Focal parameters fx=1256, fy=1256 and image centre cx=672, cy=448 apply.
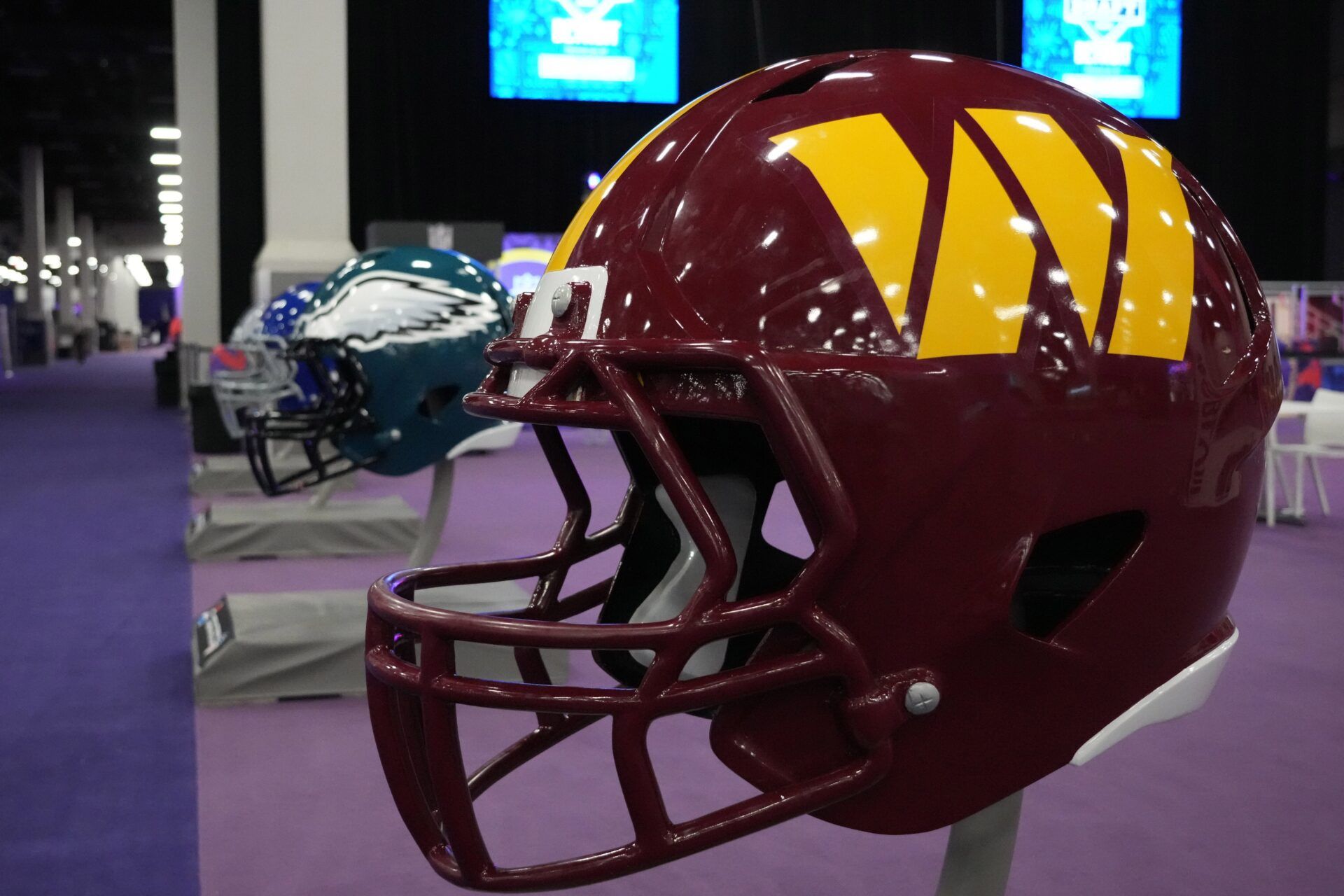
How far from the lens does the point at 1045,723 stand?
0.93m

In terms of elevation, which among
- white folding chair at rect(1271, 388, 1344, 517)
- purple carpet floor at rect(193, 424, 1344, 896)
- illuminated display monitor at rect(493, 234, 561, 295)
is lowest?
purple carpet floor at rect(193, 424, 1344, 896)

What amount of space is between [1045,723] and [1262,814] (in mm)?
1399

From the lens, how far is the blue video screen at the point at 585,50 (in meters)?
9.54

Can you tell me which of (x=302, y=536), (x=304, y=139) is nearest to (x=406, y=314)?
(x=302, y=536)

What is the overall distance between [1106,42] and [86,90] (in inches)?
585

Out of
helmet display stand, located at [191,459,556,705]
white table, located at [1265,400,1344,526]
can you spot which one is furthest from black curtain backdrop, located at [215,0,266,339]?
helmet display stand, located at [191,459,556,705]

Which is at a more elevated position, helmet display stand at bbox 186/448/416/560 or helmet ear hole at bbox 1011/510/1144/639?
helmet ear hole at bbox 1011/510/1144/639

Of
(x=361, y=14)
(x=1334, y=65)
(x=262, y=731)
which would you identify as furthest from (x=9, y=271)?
(x=262, y=731)

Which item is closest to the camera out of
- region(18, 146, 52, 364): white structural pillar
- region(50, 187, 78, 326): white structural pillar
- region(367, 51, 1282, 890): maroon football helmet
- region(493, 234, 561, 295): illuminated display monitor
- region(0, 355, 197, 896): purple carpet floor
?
region(367, 51, 1282, 890): maroon football helmet

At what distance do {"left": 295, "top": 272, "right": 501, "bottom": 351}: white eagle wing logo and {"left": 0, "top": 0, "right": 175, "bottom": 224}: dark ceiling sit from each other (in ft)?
43.8

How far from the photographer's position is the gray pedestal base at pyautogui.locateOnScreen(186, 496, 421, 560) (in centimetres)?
441

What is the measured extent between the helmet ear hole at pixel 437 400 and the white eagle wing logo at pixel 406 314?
12 centimetres

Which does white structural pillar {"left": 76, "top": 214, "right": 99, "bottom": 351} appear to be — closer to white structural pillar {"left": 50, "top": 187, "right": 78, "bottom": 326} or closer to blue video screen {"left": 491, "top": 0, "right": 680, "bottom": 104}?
white structural pillar {"left": 50, "top": 187, "right": 78, "bottom": 326}

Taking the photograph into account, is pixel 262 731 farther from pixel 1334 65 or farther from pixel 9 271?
pixel 9 271
